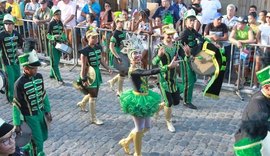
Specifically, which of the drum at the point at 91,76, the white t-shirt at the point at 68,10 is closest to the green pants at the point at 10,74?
the drum at the point at 91,76

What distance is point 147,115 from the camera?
6.15 metres

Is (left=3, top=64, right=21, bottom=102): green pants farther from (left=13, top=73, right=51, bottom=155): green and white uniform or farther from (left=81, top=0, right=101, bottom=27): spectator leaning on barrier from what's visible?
(left=81, top=0, right=101, bottom=27): spectator leaning on barrier

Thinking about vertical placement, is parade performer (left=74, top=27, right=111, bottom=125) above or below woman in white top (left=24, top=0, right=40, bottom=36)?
below

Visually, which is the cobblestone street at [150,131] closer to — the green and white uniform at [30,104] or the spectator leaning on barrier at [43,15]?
the green and white uniform at [30,104]

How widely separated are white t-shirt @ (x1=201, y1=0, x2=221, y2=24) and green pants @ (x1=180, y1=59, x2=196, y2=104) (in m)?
3.40

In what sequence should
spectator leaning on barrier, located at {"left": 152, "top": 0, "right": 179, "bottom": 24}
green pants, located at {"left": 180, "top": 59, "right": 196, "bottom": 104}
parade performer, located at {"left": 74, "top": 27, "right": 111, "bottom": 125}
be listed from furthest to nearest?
1. spectator leaning on barrier, located at {"left": 152, "top": 0, "right": 179, "bottom": 24}
2. green pants, located at {"left": 180, "top": 59, "right": 196, "bottom": 104}
3. parade performer, located at {"left": 74, "top": 27, "right": 111, "bottom": 125}

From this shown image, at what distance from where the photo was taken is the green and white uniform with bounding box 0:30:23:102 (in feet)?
28.8

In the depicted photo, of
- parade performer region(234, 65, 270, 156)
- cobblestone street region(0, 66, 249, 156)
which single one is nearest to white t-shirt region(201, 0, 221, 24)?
cobblestone street region(0, 66, 249, 156)

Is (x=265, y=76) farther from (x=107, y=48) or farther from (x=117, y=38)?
(x=107, y=48)

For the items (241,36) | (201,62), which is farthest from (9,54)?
(241,36)

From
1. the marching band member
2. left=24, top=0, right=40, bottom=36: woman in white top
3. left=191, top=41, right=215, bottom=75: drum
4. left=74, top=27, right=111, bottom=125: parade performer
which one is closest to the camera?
left=74, top=27, right=111, bottom=125: parade performer

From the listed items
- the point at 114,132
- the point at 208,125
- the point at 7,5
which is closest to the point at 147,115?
the point at 114,132

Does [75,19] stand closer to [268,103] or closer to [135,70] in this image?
[135,70]

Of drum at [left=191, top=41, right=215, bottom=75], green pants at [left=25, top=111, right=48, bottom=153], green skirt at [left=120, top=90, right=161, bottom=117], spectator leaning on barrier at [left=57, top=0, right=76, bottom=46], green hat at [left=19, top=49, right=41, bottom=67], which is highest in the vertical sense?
spectator leaning on barrier at [left=57, top=0, right=76, bottom=46]
